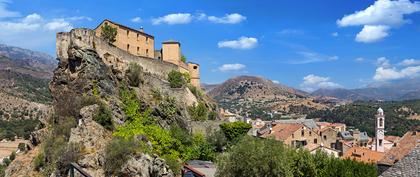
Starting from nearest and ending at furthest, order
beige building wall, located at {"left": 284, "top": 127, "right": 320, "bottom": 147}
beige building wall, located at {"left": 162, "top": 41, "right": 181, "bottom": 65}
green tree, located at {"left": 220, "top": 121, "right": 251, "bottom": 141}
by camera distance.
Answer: green tree, located at {"left": 220, "top": 121, "right": 251, "bottom": 141} < beige building wall, located at {"left": 162, "top": 41, "right": 181, "bottom": 65} < beige building wall, located at {"left": 284, "top": 127, "right": 320, "bottom": 147}

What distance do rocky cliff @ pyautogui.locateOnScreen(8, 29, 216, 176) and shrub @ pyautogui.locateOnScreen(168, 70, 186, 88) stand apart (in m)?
0.75

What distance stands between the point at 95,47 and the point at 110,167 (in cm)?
1671

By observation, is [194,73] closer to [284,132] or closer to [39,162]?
[284,132]

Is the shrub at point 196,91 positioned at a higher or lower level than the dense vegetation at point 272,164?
higher

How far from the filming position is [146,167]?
124 ft

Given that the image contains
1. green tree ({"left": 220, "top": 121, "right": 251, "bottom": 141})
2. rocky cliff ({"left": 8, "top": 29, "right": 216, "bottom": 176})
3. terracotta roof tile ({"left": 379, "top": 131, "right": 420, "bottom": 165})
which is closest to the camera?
rocky cliff ({"left": 8, "top": 29, "right": 216, "bottom": 176})

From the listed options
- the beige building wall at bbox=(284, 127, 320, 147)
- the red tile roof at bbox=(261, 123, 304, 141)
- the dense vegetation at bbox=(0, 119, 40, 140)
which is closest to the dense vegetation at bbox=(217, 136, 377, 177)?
the red tile roof at bbox=(261, 123, 304, 141)

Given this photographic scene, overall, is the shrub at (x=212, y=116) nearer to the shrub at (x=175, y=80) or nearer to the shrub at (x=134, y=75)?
the shrub at (x=175, y=80)

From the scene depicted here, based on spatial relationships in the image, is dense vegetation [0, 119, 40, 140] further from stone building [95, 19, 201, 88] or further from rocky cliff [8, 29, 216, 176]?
rocky cliff [8, 29, 216, 176]


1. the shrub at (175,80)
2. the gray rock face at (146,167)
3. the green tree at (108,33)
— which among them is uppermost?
the green tree at (108,33)

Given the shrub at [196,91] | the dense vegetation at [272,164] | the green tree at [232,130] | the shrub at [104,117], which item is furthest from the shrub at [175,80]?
the dense vegetation at [272,164]

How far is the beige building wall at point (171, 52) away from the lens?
64.4 meters

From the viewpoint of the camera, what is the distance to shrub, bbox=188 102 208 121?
56.8 meters

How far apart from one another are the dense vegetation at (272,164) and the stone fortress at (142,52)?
849 inches
